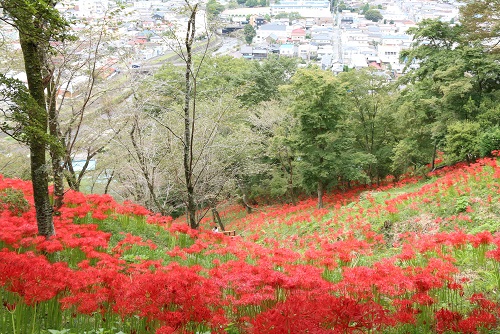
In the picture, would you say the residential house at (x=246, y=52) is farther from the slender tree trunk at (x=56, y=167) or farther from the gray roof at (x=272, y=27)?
the slender tree trunk at (x=56, y=167)

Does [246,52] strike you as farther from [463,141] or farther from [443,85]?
[463,141]

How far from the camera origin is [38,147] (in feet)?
20.7

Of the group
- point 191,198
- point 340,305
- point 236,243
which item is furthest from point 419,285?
point 191,198

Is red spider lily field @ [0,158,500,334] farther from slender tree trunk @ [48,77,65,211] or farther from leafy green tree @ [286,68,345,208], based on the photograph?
leafy green tree @ [286,68,345,208]

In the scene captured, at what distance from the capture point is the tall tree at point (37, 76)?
5.10 meters

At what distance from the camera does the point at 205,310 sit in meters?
3.84

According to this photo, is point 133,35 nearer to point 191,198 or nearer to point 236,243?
point 191,198

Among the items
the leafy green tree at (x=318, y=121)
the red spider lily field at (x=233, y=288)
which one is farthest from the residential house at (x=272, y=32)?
the red spider lily field at (x=233, y=288)

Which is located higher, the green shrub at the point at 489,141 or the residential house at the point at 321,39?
the residential house at the point at 321,39

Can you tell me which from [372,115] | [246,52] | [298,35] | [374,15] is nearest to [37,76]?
[372,115]

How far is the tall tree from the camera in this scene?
5102 millimetres

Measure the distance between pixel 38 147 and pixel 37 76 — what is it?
1.05 m

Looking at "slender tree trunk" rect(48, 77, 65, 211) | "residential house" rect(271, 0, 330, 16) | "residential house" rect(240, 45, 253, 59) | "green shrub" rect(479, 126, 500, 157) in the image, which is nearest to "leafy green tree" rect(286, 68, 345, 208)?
"green shrub" rect(479, 126, 500, 157)

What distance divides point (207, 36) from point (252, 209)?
16836 millimetres
